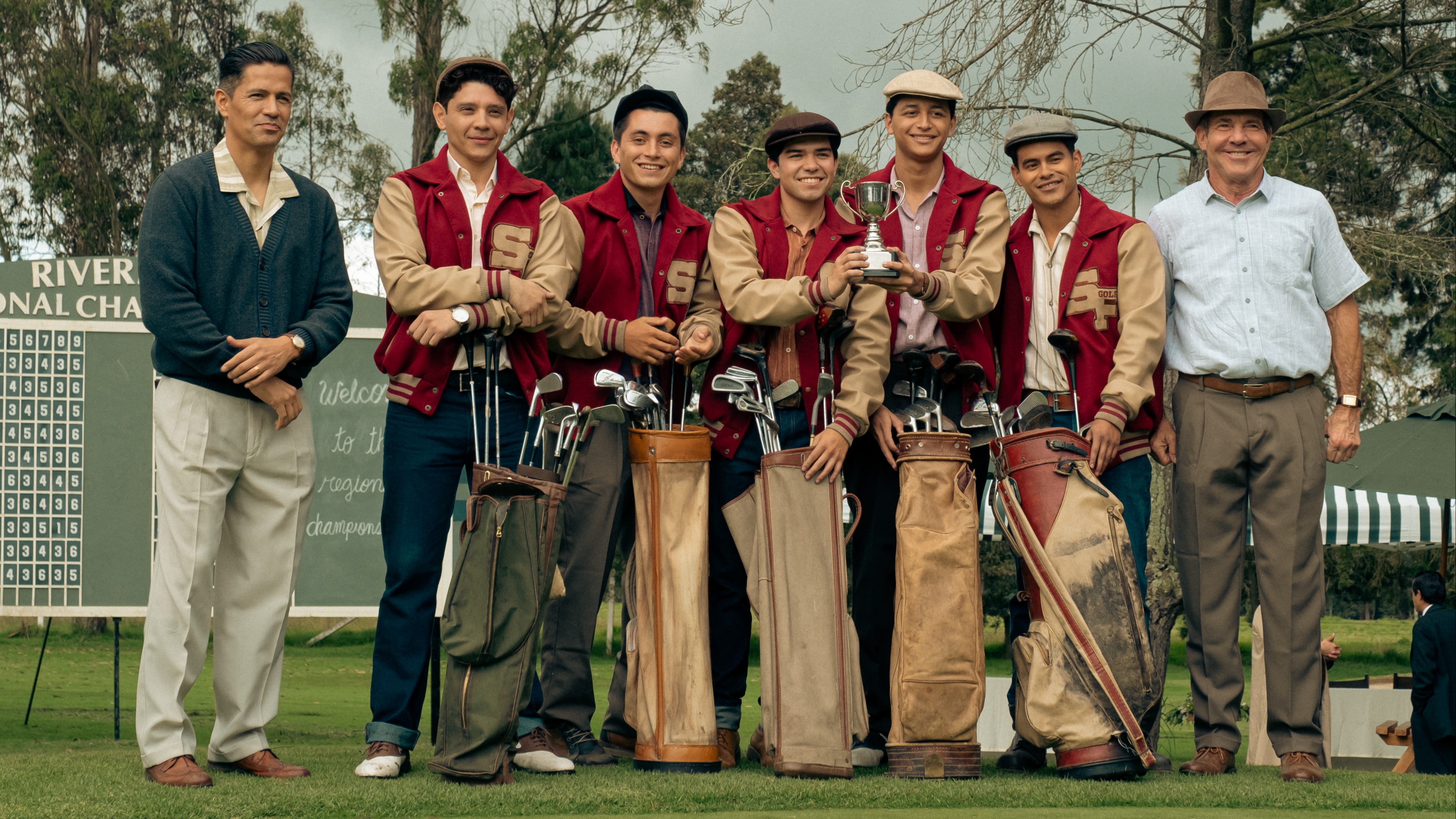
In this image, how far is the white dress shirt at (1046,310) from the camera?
4688mm

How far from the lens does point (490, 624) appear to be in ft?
13.0

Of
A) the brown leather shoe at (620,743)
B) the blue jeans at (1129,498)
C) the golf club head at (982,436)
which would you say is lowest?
the brown leather shoe at (620,743)

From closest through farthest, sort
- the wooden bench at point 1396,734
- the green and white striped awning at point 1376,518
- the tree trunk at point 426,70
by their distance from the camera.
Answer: the wooden bench at point 1396,734
the green and white striped awning at point 1376,518
the tree trunk at point 426,70

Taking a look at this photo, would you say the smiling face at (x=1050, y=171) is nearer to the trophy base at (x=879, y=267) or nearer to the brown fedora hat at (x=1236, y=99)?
the brown fedora hat at (x=1236, y=99)

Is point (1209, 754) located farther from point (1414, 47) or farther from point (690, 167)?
point (690, 167)

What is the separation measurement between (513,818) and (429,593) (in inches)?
39.5

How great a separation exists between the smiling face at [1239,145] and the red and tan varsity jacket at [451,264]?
7.54 ft

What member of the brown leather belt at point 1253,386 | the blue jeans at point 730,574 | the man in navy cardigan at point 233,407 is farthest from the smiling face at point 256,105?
the brown leather belt at point 1253,386

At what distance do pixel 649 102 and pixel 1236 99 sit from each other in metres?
2.05

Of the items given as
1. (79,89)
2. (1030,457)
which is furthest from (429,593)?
(79,89)

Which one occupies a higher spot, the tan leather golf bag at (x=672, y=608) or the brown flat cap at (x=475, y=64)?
the brown flat cap at (x=475, y=64)

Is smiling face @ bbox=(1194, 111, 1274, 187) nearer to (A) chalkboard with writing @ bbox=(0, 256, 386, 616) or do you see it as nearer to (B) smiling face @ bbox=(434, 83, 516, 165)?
(B) smiling face @ bbox=(434, 83, 516, 165)

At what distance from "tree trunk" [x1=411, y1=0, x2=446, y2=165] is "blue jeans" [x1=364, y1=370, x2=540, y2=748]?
12494mm

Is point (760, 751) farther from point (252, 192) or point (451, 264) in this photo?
point (252, 192)
